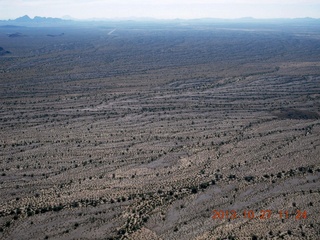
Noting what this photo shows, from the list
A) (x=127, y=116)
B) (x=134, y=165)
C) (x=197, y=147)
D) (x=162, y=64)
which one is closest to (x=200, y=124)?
(x=197, y=147)

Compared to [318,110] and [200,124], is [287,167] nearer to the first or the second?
[200,124]

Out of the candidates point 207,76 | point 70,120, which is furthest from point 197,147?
point 207,76

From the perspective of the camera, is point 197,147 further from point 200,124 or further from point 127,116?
point 127,116

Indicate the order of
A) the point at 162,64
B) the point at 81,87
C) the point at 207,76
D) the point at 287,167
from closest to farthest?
the point at 287,167
the point at 81,87
the point at 207,76
the point at 162,64

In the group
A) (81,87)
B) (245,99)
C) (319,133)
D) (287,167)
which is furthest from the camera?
(81,87)

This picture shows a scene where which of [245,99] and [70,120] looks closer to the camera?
[70,120]

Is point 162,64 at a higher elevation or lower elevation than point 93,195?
higher
